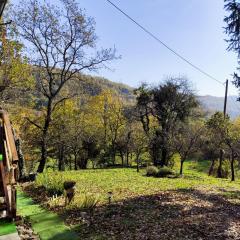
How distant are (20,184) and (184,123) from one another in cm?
2511

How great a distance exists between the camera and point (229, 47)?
51.4 feet

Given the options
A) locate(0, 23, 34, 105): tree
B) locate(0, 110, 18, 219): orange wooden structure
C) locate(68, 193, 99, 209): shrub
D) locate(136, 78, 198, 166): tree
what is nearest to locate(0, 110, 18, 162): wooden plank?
locate(0, 110, 18, 219): orange wooden structure

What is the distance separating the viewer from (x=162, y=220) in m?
9.15

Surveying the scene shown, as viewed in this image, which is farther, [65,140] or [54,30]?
[65,140]

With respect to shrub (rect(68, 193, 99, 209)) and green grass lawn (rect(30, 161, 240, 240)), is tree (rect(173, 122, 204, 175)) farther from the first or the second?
shrub (rect(68, 193, 99, 209))

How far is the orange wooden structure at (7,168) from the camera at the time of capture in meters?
6.51

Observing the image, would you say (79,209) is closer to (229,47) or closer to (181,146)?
(229,47)

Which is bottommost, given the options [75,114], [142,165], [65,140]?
[142,165]

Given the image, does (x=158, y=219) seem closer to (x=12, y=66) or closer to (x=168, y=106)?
(x=12, y=66)

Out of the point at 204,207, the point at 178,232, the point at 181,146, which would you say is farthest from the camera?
the point at 181,146

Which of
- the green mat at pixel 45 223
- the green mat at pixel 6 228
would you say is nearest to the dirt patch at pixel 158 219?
the green mat at pixel 45 223

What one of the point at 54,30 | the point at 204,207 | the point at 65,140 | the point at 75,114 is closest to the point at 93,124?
the point at 75,114

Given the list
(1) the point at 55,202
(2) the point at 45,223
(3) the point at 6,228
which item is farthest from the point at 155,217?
(3) the point at 6,228

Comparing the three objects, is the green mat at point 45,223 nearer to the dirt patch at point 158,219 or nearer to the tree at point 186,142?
the dirt patch at point 158,219
